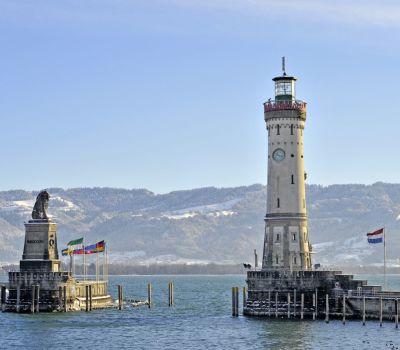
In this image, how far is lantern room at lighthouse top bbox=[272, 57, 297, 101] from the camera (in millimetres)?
115312

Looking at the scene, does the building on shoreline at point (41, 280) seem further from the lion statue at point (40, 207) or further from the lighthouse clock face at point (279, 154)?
the lighthouse clock face at point (279, 154)

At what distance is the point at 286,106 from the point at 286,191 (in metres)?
9.01

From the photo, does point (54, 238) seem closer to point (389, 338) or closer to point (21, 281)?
point (21, 281)

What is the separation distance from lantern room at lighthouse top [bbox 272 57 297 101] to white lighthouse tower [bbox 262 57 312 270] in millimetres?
790

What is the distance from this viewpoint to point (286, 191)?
371ft

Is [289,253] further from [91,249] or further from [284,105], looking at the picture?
[91,249]

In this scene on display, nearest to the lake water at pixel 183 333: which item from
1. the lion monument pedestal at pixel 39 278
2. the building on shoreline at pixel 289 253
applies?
the building on shoreline at pixel 289 253

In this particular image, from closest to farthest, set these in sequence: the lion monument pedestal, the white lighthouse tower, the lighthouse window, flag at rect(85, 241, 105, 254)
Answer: the white lighthouse tower → the lighthouse window → the lion monument pedestal → flag at rect(85, 241, 105, 254)

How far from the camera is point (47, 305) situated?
404ft

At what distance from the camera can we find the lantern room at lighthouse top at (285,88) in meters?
115

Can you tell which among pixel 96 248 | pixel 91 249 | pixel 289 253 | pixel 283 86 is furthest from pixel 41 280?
pixel 283 86

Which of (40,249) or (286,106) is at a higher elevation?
(286,106)

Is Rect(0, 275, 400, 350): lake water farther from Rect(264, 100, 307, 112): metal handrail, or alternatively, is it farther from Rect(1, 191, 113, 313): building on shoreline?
Rect(264, 100, 307, 112): metal handrail

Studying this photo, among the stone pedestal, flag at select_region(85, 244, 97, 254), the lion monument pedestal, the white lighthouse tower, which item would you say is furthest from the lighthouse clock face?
flag at select_region(85, 244, 97, 254)
